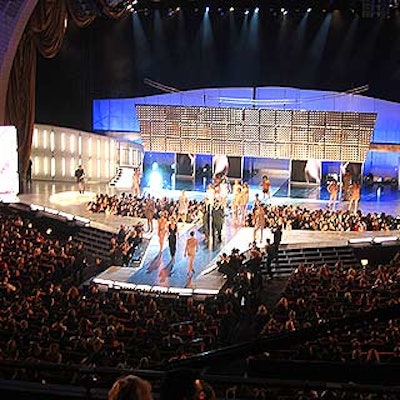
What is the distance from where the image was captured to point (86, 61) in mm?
31844

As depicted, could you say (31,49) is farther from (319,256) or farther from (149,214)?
(319,256)

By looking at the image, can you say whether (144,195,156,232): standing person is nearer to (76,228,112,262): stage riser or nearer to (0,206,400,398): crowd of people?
(76,228,112,262): stage riser

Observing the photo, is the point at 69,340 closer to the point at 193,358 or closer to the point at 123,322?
the point at 123,322

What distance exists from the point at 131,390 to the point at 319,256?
58.6 feet

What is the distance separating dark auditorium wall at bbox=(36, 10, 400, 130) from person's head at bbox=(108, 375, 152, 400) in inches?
1086

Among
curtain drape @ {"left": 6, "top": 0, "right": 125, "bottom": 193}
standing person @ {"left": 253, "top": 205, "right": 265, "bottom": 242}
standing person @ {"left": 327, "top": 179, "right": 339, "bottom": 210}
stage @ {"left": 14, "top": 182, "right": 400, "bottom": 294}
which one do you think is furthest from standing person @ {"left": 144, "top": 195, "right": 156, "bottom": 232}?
standing person @ {"left": 327, "top": 179, "right": 339, "bottom": 210}

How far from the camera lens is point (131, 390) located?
2.65 metres

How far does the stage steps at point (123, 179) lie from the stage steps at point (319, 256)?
38.1 ft

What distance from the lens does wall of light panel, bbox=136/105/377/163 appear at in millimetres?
27489

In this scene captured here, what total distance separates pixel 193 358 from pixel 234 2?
Result: 28791 mm

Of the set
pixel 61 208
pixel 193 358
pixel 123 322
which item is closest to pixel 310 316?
pixel 123 322

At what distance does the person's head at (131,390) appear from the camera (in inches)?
104

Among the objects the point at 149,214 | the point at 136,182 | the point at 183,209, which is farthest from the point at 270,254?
the point at 136,182

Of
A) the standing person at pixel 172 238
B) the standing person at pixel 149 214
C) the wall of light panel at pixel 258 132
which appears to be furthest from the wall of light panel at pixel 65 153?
the standing person at pixel 172 238
